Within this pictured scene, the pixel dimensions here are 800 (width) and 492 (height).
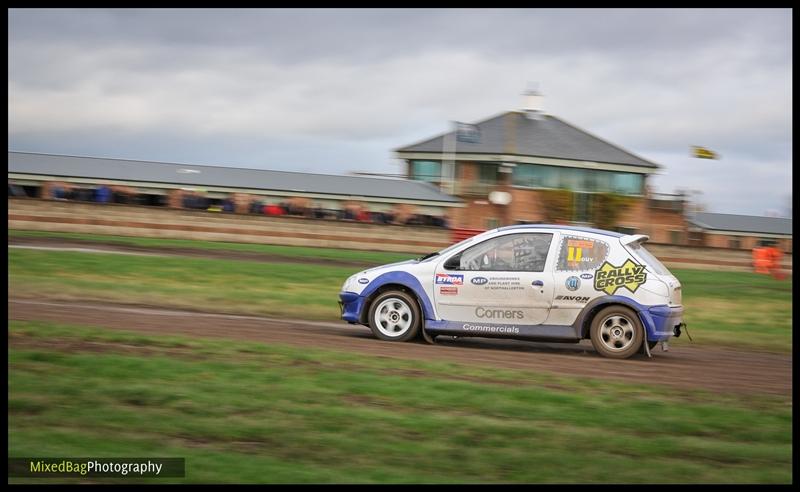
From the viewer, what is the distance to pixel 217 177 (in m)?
50.9

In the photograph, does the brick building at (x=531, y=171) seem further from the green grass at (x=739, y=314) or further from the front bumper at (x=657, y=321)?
the front bumper at (x=657, y=321)

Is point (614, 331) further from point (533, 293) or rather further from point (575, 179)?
point (575, 179)

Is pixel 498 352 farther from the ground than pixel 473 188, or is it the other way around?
pixel 473 188

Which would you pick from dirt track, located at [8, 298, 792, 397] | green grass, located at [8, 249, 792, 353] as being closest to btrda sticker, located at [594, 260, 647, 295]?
dirt track, located at [8, 298, 792, 397]

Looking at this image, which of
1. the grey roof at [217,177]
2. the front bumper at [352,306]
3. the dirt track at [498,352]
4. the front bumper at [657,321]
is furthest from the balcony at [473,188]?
the front bumper at [657,321]

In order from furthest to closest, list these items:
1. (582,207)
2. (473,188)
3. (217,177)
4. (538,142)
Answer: (538,142), (473,188), (217,177), (582,207)

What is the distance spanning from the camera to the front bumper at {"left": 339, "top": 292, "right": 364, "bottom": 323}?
41.3 feet

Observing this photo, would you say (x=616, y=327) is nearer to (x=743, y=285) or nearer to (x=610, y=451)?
(x=610, y=451)

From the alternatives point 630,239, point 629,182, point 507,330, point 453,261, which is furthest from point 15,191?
point 629,182

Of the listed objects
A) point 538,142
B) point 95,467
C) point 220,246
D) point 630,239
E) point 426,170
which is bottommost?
point 95,467

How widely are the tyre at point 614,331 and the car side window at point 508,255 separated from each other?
99 centimetres

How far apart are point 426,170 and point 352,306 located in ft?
154

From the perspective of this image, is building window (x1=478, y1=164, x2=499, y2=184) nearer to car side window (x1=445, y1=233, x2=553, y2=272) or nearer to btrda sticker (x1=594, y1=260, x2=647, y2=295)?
car side window (x1=445, y1=233, x2=553, y2=272)

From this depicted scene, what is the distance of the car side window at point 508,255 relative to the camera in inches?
479
